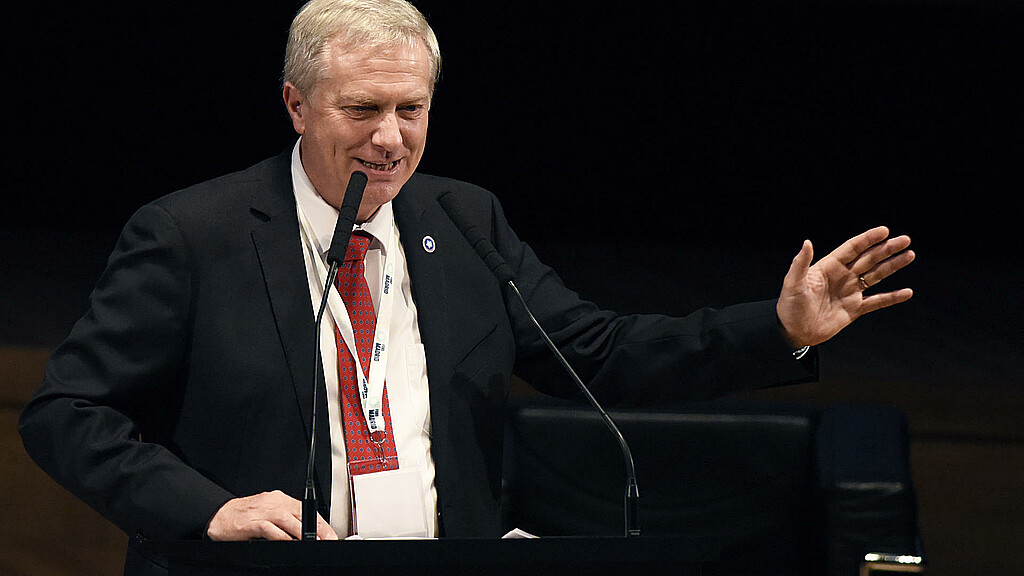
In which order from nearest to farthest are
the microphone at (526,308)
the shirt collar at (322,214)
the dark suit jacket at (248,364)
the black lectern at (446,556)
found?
the black lectern at (446,556) < the microphone at (526,308) < the dark suit jacket at (248,364) < the shirt collar at (322,214)

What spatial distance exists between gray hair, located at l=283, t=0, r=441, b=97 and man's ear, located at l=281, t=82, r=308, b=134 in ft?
0.04

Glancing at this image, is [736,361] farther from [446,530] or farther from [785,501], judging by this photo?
[785,501]

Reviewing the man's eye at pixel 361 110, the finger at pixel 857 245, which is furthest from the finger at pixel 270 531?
the finger at pixel 857 245

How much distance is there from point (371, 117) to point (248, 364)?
0.38m

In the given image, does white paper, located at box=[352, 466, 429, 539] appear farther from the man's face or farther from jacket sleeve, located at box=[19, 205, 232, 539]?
the man's face

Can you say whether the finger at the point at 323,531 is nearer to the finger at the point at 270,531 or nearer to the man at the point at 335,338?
the finger at the point at 270,531

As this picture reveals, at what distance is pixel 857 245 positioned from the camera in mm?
1568

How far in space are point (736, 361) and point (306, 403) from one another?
0.58 m

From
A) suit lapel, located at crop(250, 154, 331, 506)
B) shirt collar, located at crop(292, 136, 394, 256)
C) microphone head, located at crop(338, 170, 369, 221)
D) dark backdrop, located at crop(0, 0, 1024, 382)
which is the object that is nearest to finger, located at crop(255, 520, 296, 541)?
suit lapel, located at crop(250, 154, 331, 506)

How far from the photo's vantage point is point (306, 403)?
1.61 meters

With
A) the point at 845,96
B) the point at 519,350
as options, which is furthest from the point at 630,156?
the point at 519,350

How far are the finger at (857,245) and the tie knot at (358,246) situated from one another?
65 cm

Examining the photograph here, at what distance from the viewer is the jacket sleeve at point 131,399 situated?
1468mm

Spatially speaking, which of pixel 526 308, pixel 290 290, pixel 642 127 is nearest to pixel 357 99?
pixel 290 290
